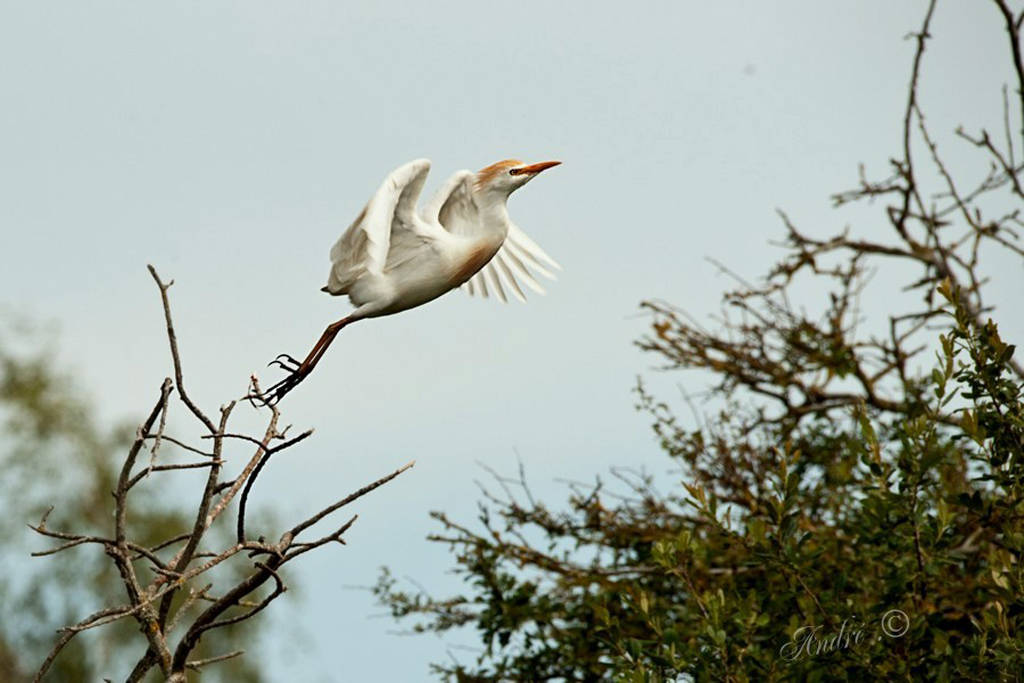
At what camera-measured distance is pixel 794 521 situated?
4020mm

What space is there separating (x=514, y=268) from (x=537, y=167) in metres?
0.78

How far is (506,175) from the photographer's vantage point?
405 centimetres

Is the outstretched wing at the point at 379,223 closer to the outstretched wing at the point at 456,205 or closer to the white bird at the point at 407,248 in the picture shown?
the white bird at the point at 407,248

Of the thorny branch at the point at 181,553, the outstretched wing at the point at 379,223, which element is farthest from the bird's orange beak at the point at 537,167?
the thorny branch at the point at 181,553

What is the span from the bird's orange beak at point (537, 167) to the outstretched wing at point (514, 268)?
67 centimetres

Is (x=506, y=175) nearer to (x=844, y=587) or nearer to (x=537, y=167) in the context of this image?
(x=537, y=167)

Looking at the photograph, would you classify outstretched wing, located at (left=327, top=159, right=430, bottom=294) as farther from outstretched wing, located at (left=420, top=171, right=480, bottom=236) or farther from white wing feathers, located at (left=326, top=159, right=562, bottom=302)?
outstretched wing, located at (left=420, top=171, right=480, bottom=236)

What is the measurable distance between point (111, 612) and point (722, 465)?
3.79 metres

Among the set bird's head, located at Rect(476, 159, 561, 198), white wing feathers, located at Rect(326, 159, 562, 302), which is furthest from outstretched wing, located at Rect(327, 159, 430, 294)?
bird's head, located at Rect(476, 159, 561, 198)

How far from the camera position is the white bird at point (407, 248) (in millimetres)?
3613

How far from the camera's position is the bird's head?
4.02m

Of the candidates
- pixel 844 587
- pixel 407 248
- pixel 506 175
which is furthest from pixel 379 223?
pixel 844 587

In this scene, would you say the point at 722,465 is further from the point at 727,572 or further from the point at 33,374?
the point at 33,374

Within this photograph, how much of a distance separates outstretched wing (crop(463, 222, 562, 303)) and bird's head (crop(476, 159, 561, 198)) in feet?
2.22
